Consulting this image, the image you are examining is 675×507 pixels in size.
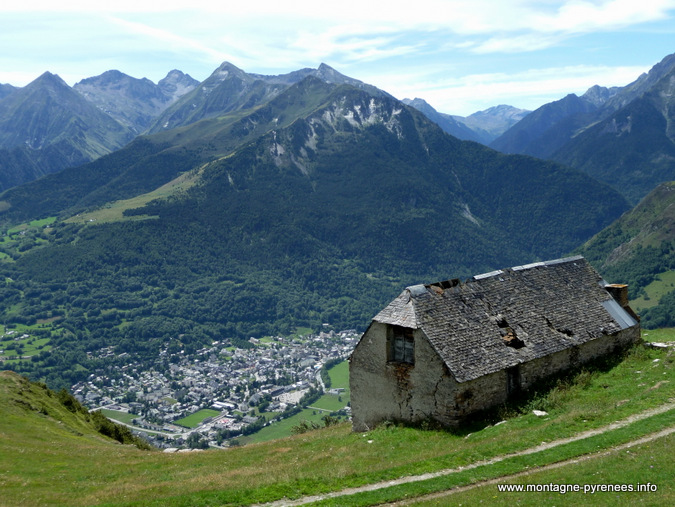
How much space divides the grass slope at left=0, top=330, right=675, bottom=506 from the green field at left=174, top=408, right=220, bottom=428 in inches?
4308

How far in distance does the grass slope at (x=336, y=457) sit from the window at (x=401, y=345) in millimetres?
4047

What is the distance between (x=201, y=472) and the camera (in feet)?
93.1

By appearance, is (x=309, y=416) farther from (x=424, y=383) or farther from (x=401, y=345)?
(x=424, y=383)

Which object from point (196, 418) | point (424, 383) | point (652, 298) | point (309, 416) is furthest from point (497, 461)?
point (652, 298)

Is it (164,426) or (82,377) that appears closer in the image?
(164,426)

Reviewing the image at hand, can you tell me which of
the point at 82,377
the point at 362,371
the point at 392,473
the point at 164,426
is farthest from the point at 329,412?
the point at 392,473

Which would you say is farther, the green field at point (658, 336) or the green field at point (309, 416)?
the green field at point (309, 416)

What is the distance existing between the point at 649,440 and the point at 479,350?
33.9ft

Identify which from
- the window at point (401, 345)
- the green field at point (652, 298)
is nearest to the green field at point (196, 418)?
the window at point (401, 345)

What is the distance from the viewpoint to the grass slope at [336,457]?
22453 mm

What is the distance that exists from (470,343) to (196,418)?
13010cm

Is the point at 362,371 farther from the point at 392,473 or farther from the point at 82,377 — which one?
the point at 82,377

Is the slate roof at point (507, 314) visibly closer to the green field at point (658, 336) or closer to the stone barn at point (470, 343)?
the stone barn at point (470, 343)

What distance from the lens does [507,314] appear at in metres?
35.3
